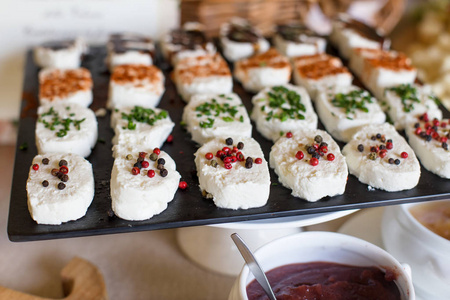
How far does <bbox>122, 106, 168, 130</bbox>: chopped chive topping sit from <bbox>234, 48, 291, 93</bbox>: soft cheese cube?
0.65 meters

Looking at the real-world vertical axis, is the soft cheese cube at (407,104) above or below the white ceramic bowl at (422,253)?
above

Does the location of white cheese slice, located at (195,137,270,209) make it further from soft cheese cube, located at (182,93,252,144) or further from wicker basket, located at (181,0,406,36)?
wicker basket, located at (181,0,406,36)

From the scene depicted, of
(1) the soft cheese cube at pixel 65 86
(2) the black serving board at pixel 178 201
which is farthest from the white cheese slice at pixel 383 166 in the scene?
(1) the soft cheese cube at pixel 65 86

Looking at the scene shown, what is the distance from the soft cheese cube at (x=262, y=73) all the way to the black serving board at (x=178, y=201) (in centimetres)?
45

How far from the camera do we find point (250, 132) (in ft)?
7.22

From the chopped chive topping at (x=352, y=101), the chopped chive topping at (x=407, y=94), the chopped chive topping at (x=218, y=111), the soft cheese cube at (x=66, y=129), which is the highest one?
the chopped chive topping at (x=407, y=94)

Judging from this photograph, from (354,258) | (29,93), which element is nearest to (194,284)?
(354,258)

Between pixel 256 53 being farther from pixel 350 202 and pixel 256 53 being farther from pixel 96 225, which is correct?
pixel 96 225

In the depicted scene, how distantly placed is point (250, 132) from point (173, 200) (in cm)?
55

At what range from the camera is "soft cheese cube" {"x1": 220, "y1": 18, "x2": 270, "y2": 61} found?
2.98m

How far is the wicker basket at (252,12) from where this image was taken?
329 centimetres

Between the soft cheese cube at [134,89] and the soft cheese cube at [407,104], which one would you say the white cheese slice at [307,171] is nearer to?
the soft cheese cube at [407,104]

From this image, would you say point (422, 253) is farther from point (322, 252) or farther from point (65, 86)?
point (65, 86)

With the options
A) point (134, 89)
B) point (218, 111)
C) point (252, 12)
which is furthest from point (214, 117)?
point (252, 12)
